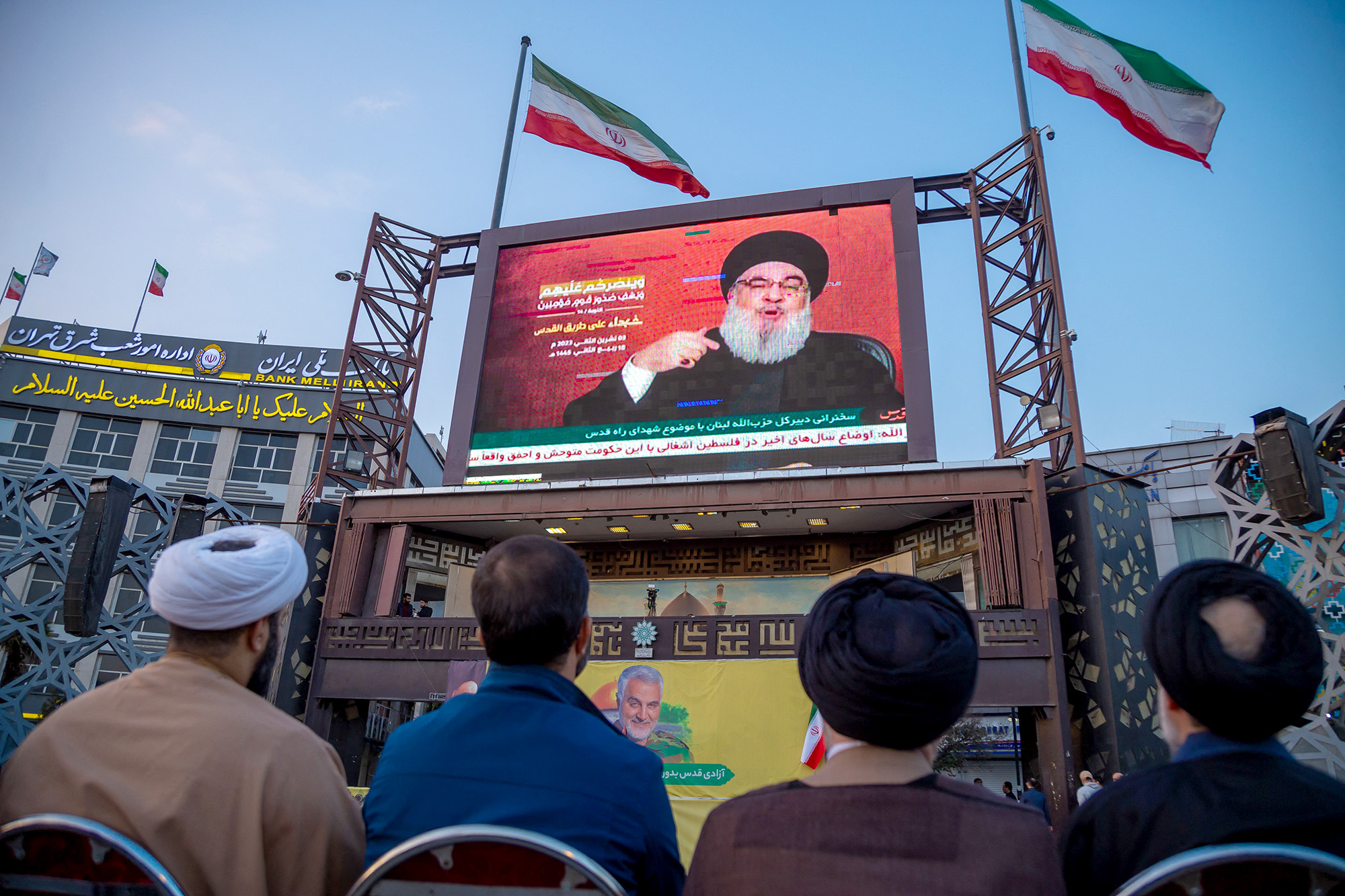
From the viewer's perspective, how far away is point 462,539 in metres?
15.9

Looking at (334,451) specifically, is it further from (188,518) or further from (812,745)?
(812,745)

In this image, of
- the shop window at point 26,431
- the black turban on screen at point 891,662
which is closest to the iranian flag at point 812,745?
the black turban on screen at point 891,662

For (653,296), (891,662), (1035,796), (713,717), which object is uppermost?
(653,296)

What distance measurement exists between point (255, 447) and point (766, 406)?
77.2 feet

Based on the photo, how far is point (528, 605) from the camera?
1.99 m

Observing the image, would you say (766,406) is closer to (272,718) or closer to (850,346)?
(850,346)

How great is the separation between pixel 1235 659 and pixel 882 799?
2.60ft

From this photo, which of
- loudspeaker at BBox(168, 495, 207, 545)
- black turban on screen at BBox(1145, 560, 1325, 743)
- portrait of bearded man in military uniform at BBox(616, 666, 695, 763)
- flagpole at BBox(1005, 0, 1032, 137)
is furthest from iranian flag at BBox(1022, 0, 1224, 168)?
loudspeaker at BBox(168, 495, 207, 545)

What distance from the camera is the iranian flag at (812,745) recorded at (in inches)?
421

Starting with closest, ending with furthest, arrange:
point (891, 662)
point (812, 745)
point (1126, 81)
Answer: point (891, 662), point (812, 745), point (1126, 81)

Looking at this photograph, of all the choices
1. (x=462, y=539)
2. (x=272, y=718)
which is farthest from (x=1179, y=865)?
(x=462, y=539)

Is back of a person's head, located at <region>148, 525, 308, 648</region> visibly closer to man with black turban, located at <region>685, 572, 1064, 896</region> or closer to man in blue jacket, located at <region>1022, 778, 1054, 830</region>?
man with black turban, located at <region>685, 572, 1064, 896</region>

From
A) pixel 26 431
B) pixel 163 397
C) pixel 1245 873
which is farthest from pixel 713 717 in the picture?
pixel 26 431

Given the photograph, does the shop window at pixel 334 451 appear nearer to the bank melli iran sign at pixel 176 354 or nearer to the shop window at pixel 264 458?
the shop window at pixel 264 458
